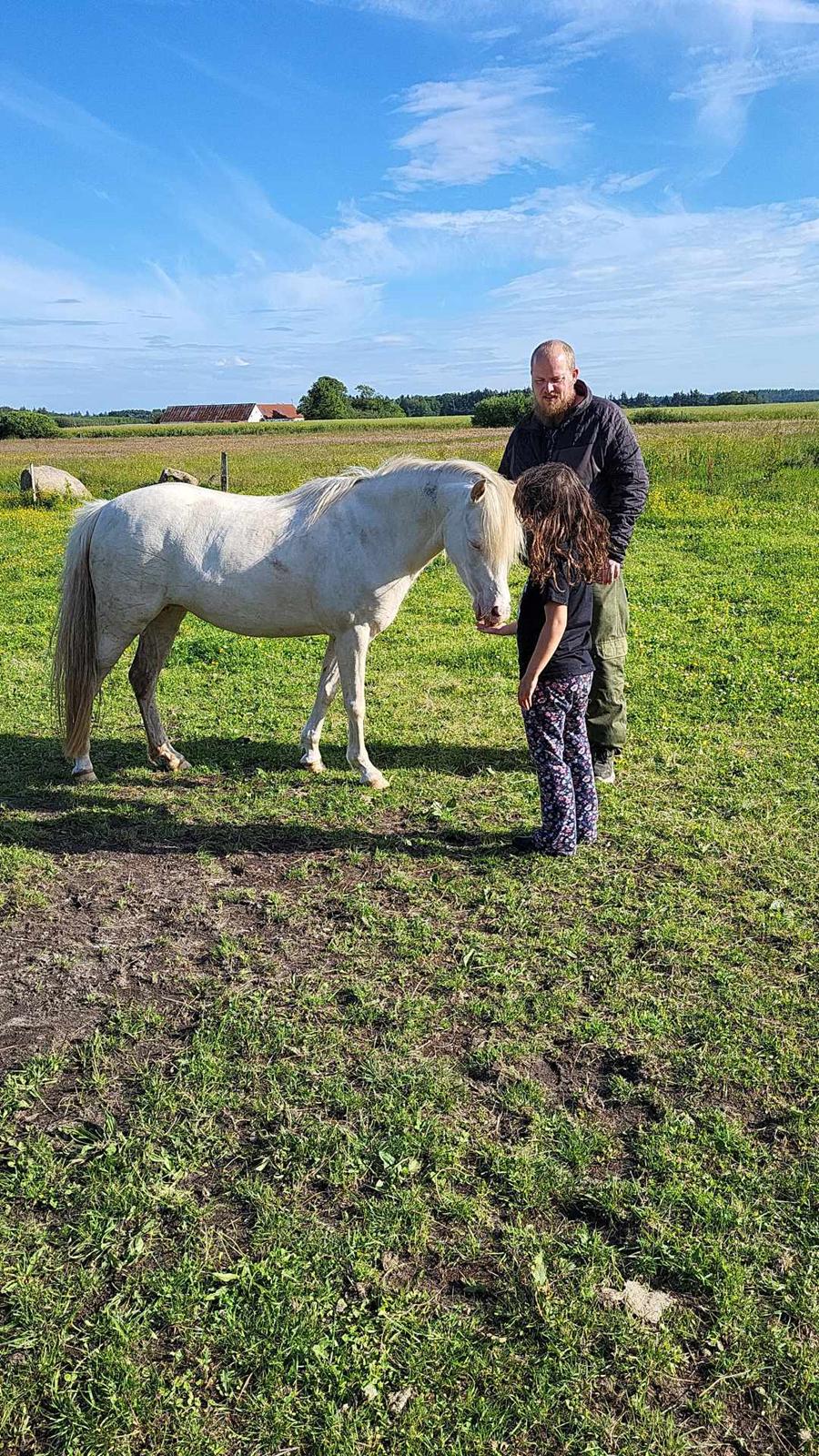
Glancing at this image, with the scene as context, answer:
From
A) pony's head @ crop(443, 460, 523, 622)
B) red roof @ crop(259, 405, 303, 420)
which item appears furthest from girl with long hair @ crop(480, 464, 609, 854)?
red roof @ crop(259, 405, 303, 420)

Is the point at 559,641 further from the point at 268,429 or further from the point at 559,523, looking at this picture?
the point at 268,429

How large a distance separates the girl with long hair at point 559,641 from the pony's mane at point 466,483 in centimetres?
27

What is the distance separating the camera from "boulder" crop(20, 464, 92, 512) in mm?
21062

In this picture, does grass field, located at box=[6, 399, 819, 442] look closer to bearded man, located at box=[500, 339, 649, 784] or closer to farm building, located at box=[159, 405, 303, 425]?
farm building, located at box=[159, 405, 303, 425]

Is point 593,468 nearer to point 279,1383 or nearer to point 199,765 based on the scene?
point 199,765

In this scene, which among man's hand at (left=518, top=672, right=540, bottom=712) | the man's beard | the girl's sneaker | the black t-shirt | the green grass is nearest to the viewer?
man's hand at (left=518, top=672, right=540, bottom=712)

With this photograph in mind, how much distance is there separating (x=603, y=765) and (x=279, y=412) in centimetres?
10569

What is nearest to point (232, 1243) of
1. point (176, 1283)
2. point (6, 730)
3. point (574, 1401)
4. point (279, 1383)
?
point (176, 1283)

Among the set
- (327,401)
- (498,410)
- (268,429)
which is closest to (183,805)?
(498,410)

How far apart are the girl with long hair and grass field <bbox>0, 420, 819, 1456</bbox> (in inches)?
10.8

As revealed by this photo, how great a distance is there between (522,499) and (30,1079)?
312 centimetres

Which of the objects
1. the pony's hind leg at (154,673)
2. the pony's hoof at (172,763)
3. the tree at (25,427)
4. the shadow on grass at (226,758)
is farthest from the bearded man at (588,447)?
A: the tree at (25,427)

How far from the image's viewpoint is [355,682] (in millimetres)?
5516

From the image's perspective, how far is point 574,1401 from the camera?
2078mm
